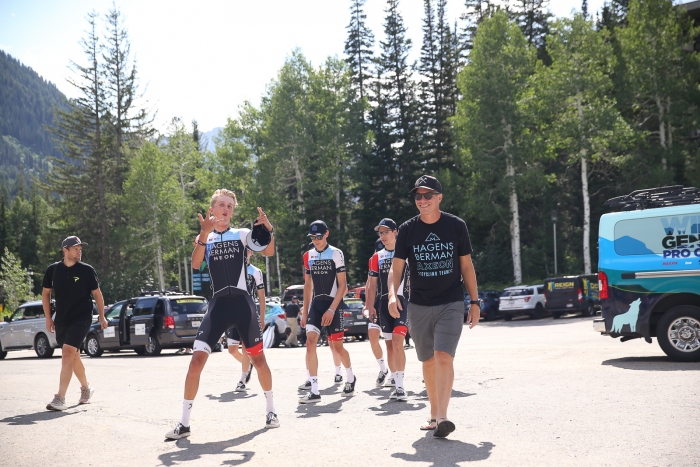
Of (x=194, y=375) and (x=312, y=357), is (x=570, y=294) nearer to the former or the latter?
(x=312, y=357)

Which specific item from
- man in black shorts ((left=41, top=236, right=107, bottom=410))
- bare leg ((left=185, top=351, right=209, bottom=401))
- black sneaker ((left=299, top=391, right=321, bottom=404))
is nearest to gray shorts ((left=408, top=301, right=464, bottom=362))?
bare leg ((left=185, top=351, right=209, bottom=401))

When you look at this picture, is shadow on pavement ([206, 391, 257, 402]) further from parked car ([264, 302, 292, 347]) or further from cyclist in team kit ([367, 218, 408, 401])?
parked car ([264, 302, 292, 347])

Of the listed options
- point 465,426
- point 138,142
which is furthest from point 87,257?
point 465,426

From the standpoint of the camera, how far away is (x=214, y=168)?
60594 millimetres

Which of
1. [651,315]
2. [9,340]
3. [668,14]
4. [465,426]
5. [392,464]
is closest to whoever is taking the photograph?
[392,464]

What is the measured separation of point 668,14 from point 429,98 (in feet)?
66.8

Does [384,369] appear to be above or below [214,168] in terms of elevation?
below

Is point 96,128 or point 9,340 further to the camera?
point 96,128

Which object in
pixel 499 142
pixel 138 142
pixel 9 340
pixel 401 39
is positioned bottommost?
pixel 9 340

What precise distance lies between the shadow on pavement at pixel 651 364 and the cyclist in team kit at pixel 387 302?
380 cm

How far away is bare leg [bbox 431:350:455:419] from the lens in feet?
20.6

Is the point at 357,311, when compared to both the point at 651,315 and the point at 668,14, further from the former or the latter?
the point at 668,14

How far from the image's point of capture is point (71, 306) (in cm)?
955

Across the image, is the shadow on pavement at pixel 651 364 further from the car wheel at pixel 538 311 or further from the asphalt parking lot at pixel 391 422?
the car wheel at pixel 538 311
